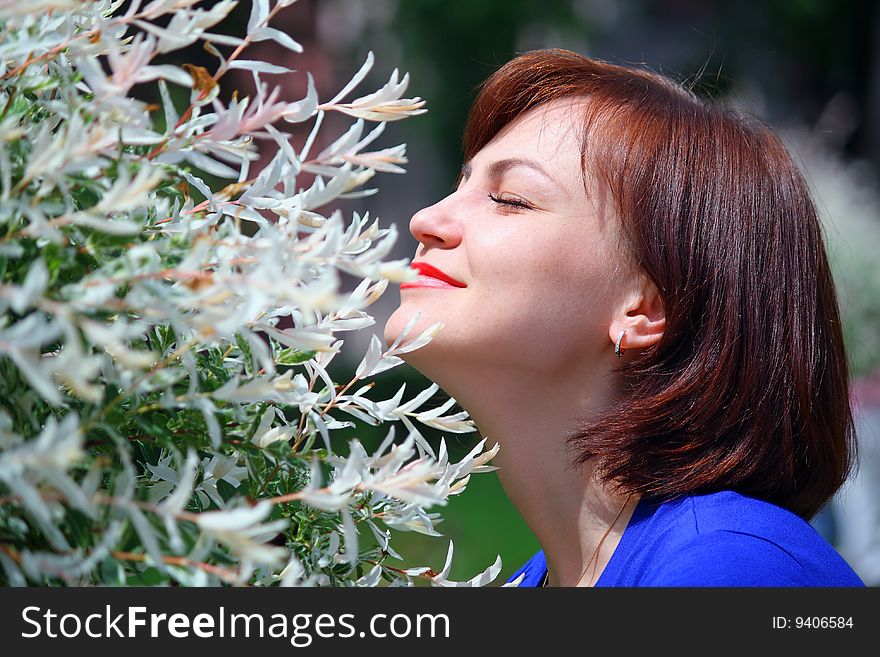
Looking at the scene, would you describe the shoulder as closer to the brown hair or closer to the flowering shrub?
the brown hair

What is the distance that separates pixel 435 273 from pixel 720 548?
1.90 feet

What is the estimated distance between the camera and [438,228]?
149 centimetres

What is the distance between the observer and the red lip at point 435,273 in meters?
1.45

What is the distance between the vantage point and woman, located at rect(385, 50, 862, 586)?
1444mm

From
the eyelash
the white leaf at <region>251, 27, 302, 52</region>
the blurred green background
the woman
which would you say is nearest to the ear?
the woman

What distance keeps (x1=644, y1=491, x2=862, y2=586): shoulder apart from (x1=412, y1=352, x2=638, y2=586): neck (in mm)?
142

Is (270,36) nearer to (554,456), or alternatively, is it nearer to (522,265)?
(522,265)

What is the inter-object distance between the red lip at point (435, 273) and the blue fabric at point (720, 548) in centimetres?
46

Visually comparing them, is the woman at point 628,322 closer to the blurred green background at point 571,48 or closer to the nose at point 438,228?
the nose at point 438,228

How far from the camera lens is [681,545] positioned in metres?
1.29

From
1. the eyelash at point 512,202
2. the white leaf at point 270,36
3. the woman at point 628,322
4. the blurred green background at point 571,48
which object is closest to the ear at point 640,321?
the woman at point 628,322

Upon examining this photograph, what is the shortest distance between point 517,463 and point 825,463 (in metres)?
0.54
